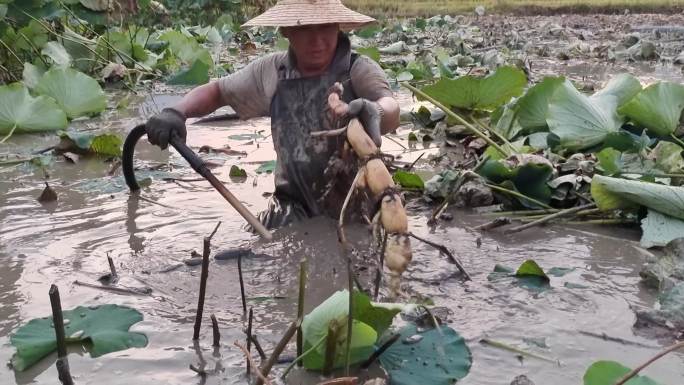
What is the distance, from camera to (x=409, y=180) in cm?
317

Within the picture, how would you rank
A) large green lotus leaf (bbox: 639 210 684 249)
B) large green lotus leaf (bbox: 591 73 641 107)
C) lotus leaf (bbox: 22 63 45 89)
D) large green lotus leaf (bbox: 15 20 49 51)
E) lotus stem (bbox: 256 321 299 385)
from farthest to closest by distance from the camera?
large green lotus leaf (bbox: 15 20 49 51) → lotus leaf (bbox: 22 63 45 89) → large green lotus leaf (bbox: 591 73 641 107) → large green lotus leaf (bbox: 639 210 684 249) → lotus stem (bbox: 256 321 299 385)

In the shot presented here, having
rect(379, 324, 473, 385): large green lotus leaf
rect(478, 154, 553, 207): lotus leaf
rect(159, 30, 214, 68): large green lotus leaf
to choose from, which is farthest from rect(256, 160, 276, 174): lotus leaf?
rect(159, 30, 214, 68): large green lotus leaf

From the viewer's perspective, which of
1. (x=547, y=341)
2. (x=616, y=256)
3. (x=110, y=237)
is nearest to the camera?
(x=547, y=341)

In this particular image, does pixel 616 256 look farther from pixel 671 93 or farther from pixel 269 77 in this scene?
pixel 269 77

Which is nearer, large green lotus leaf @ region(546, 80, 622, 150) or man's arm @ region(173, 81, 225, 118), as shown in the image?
man's arm @ region(173, 81, 225, 118)

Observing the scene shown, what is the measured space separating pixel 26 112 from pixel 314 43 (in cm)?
214

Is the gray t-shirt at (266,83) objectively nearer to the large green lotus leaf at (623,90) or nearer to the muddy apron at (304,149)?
the muddy apron at (304,149)

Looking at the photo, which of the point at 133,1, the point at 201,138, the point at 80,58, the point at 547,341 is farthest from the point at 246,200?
the point at 133,1

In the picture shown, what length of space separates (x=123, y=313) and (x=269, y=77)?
4.14 feet

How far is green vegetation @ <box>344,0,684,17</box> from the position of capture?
18.8 meters

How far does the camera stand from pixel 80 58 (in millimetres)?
5977

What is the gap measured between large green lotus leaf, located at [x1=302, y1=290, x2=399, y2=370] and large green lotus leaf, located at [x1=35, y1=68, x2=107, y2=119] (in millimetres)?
3240

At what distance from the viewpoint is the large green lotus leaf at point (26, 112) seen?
399 cm

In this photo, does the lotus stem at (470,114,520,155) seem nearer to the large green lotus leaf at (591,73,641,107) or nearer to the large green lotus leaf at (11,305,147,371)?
the large green lotus leaf at (591,73,641,107)
